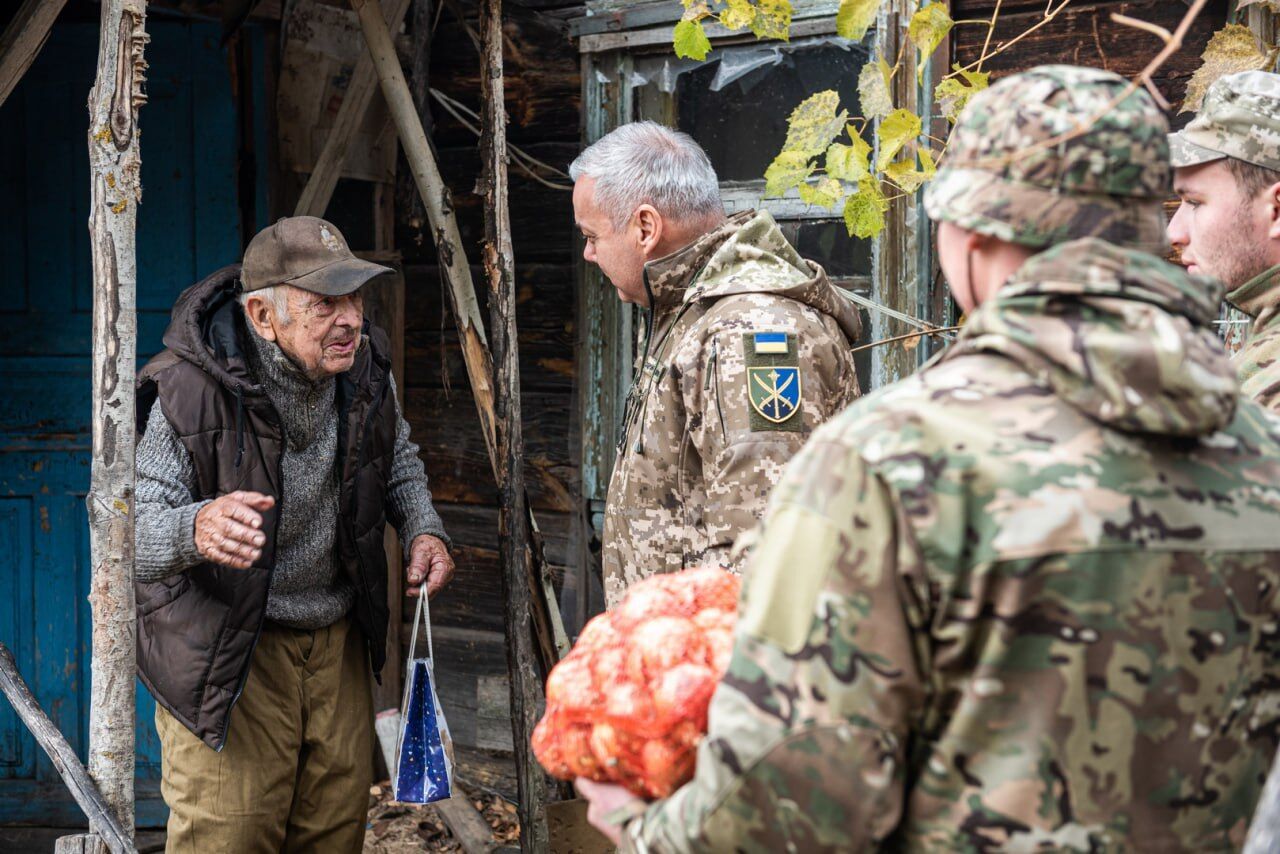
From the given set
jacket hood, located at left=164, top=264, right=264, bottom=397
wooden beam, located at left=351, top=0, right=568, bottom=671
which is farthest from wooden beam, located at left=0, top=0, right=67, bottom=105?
wooden beam, located at left=351, top=0, right=568, bottom=671

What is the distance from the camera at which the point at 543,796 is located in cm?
405

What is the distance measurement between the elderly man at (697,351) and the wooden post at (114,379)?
1037 millimetres

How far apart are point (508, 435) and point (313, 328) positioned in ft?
2.75

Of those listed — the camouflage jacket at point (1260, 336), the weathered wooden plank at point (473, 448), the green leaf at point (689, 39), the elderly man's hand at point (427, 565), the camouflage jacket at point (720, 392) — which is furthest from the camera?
the weathered wooden plank at point (473, 448)

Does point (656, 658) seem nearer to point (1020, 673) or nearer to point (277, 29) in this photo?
point (1020, 673)

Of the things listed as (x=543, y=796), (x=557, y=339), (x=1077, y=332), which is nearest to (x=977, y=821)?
(x=1077, y=332)

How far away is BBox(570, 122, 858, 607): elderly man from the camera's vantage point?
8.41 feet

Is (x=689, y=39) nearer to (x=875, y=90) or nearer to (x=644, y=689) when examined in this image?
(x=875, y=90)

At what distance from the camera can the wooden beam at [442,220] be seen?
3953 millimetres

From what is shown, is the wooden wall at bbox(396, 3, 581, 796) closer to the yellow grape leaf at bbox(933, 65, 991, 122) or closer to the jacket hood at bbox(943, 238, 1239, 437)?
the yellow grape leaf at bbox(933, 65, 991, 122)

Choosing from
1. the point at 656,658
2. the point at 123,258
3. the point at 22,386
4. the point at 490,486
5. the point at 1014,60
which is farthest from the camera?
the point at 490,486

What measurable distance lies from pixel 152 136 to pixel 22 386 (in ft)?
3.50

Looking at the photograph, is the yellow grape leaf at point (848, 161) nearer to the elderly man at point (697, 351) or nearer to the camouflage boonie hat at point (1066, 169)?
the elderly man at point (697, 351)

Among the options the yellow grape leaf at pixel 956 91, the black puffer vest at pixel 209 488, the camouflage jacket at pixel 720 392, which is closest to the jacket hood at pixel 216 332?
the black puffer vest at pixel 209 488
